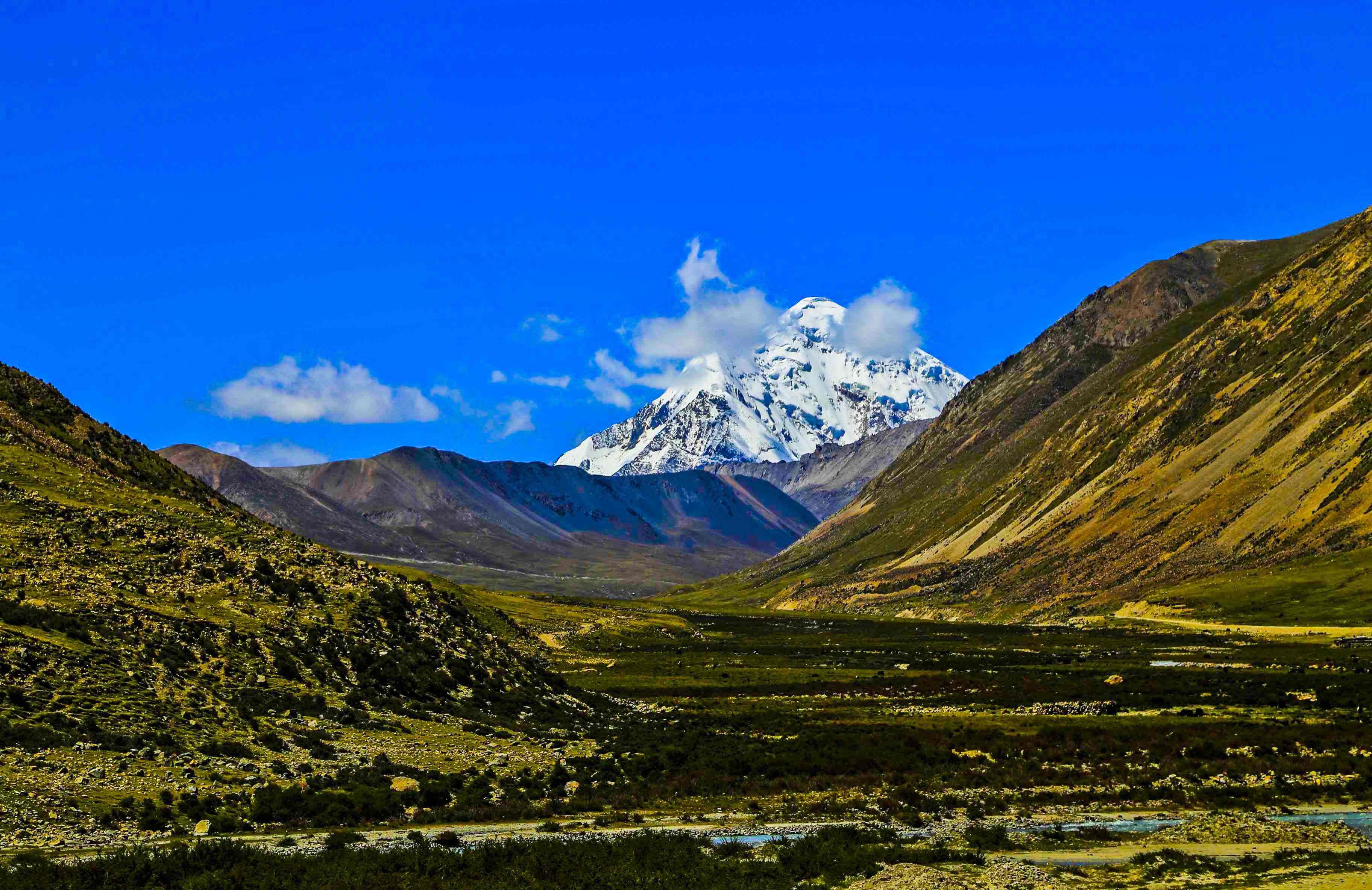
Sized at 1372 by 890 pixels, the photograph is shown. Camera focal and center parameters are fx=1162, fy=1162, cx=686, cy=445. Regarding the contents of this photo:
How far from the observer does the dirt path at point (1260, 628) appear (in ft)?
455

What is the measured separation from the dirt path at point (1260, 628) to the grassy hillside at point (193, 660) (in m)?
100

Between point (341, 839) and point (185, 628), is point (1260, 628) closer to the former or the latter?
point (185, 628)

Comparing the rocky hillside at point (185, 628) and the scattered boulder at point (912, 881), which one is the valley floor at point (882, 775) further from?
the rocky hillside at point (185, 628)

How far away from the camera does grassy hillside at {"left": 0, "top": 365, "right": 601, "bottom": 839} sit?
4241 cm

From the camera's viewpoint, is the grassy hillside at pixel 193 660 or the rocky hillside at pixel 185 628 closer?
the grassy hillside at pixel 193 660

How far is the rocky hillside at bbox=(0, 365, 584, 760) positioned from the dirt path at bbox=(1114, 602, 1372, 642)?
99.6m

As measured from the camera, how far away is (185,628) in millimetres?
57781

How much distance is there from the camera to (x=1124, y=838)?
130ft

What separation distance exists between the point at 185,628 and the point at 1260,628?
140 meters

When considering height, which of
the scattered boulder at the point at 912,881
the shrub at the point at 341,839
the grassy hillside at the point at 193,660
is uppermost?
the grassy hillside at the point at 193,660

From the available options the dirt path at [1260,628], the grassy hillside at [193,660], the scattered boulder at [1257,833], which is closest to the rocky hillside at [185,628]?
the grassy hillside at [193,660]

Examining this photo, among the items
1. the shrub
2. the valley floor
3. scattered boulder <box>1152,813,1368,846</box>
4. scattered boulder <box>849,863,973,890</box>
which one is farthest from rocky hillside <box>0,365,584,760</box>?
scattered boulder <box>1152,813,1368,846</box>

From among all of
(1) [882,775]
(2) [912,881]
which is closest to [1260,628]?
(1) [882,775]

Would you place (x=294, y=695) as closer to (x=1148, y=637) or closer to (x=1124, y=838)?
(x=1124, y=838)
